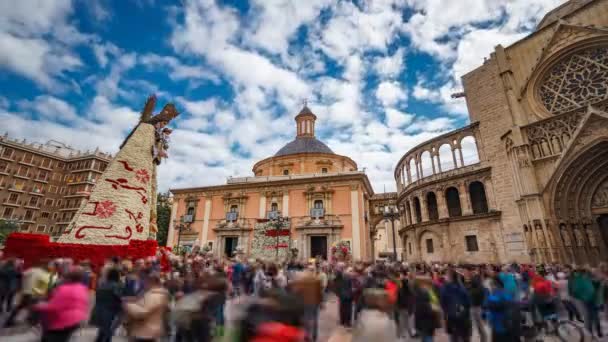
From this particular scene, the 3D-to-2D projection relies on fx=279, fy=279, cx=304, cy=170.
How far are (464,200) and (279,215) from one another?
624 inches

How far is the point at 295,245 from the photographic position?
25703mm

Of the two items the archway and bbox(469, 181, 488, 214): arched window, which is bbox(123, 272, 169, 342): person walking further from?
bbox(469, 181, 488, 214): arched window

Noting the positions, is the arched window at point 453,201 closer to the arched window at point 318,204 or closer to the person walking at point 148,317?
the arched window at point 318,204

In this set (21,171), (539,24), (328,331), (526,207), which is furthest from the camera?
(21,171)

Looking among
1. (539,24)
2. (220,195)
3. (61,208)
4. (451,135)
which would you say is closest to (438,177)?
(451,135)

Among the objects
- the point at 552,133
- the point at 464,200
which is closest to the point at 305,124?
the point at 464,200

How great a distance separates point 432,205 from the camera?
22656 millimetres

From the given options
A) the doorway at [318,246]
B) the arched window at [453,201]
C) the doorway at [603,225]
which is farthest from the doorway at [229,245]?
the doorway at [603,225]

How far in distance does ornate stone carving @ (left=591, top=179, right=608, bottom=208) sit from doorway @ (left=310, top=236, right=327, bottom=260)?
1807cm

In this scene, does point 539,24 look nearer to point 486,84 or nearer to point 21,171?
point 486,84

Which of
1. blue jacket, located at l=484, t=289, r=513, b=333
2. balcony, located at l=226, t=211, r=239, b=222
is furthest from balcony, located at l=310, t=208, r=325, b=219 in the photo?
blue jacket, located at l=484, t=289, r=513, b=333

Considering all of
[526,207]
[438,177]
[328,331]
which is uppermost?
[438,177]

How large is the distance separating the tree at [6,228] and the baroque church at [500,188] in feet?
77.7

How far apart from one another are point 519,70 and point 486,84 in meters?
2.20
